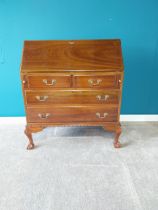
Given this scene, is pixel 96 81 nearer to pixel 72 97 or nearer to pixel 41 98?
pixel 72 97

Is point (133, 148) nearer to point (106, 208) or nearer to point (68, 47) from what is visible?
point (106, 208)

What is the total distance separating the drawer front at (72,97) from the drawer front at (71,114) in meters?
0.06

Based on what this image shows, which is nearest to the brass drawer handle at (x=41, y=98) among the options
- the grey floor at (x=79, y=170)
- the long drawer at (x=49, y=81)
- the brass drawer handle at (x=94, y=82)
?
the long drawer at (x=49, y=81)

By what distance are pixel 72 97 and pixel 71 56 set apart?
0.38 meters

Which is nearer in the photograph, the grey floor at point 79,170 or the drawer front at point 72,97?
the grey floor at point 79,170

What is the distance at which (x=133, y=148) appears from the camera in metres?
2.36

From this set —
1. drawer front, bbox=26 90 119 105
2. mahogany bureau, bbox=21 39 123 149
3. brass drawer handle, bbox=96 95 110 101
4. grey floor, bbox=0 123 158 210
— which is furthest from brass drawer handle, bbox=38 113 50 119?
brass drawer handle, bbox=96 95 110 101

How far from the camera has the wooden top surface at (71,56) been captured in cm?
198

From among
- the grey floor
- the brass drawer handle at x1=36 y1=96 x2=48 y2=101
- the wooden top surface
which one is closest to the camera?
the grey floor

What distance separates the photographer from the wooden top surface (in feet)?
6.49

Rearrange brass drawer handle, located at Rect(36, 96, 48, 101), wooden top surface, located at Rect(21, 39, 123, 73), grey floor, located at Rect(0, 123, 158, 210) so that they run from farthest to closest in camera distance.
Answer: brass drawer handle, located at Rect(36, 96, 48, 101) < wooden top surface, located at Rect(21, 39, 123, 73) < grey floor, located at Rect(0, 123, 158, 210)

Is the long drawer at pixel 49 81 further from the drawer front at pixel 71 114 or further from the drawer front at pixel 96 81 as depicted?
the drawer front at pixel 71 114

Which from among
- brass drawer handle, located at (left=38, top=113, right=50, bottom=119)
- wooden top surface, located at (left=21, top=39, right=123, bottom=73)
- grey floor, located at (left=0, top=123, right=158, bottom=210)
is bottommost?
grey floor, located at (left=0, top=123, right=158, bottom=210)

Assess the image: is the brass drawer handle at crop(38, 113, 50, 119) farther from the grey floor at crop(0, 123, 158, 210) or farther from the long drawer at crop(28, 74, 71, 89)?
the grey floor at crop(0, 123, 158, 210)
